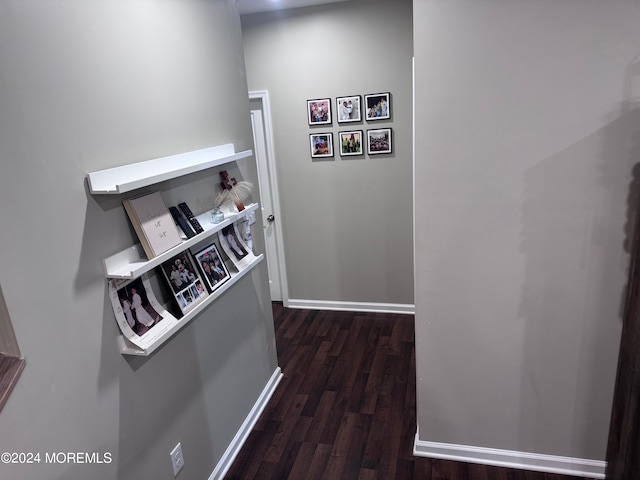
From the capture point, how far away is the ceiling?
10.8 ft

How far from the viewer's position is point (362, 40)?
3.46 meters

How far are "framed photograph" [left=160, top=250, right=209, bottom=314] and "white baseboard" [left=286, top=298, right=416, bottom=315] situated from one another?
2.26 m

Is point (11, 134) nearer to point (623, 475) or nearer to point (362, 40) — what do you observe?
point (623, 475)

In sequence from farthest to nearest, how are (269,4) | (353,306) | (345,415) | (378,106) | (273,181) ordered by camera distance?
(353,306) < (273,181) < (378,106) < (269,4) < (345,415)

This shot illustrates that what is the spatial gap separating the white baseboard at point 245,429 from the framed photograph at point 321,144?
5.98ft

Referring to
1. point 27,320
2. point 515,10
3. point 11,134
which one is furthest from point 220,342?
point 515,10

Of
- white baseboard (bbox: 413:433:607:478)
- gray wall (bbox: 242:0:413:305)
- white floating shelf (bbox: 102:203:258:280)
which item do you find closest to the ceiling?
gray wall (bbox: 242:0:413:305)

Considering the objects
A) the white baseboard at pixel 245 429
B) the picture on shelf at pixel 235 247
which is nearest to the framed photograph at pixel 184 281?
the picture on shelf at pixel 235 247

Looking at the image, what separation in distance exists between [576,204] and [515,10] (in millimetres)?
832

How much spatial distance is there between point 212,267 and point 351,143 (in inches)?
78.2

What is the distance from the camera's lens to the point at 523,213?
1921 mm

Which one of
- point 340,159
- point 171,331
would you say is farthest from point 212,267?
point 340,159

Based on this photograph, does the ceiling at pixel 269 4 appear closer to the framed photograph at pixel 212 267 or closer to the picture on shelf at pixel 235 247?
the picture on shelf at pixel 235 247

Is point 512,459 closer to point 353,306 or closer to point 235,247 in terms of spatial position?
point 235,247
